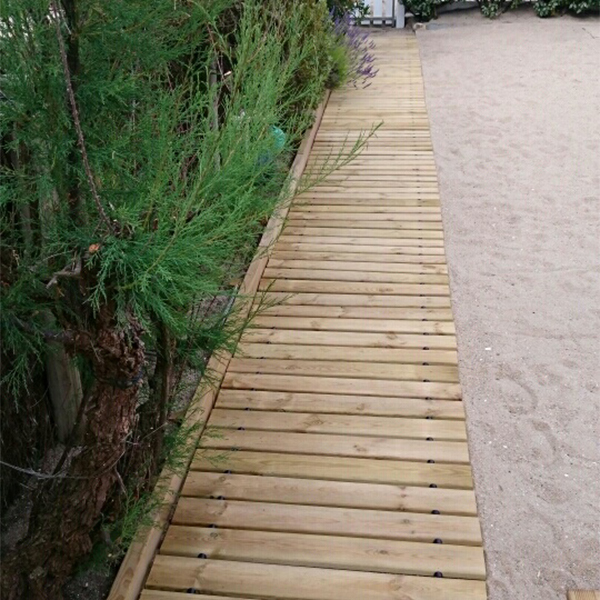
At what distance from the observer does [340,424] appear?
3.23 meters

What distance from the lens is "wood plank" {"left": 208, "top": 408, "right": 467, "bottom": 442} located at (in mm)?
3160

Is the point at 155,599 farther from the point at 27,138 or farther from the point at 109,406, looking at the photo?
the point at 27,138

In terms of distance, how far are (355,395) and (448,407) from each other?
1.27 feet

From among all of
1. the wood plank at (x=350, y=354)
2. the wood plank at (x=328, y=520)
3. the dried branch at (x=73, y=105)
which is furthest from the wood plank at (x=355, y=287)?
the dried branch at (x=73, y=105)

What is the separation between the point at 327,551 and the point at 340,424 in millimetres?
707

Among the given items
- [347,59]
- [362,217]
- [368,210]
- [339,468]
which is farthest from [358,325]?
[347,59]

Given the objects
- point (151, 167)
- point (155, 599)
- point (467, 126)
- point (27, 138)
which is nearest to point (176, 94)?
point (151, 167)

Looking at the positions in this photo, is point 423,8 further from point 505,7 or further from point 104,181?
point 104,181

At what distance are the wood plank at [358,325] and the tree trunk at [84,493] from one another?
1700 millimetres

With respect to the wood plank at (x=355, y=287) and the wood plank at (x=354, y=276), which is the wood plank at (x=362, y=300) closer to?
the wood plank at (x=355, y=287)

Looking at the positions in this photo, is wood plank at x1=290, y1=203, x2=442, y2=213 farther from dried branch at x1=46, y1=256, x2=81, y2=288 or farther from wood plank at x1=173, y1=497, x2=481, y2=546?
dried branch at x1=46, y1=256, x2=81, y2=288

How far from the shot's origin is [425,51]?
36.3ft

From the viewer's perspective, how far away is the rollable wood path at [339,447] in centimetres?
254

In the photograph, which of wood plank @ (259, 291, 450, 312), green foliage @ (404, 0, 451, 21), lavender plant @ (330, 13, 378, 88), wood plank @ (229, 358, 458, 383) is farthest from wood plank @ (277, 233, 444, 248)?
green foliage @ (404, 0, 451, 21)
